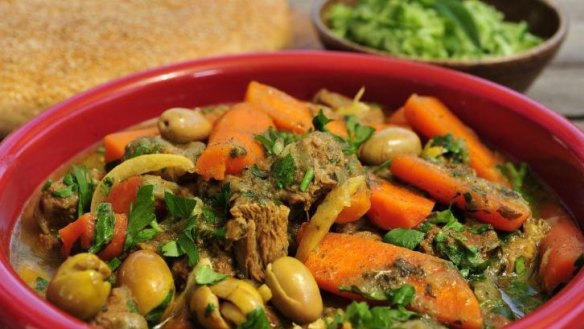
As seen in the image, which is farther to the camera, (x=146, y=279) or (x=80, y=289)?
(x=146, y=279)

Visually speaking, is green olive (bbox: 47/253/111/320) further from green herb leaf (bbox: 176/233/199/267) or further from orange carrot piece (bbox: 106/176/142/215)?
orange carrot piece (bbox: 106/176/142/215)

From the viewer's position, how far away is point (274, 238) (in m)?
1.92

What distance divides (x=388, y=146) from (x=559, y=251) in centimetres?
64

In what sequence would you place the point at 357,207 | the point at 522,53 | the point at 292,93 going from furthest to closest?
the point at 522,53 < the point at 292,93 < the point at 357,207

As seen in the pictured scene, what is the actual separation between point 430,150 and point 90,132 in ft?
4.14

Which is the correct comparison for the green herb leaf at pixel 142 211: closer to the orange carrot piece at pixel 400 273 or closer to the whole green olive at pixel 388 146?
the orange carrot piece at pixel 400 273

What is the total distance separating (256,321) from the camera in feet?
5.64

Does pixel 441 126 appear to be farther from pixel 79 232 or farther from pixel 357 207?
pixel 79 232

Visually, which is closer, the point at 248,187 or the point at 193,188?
the point at 248,187

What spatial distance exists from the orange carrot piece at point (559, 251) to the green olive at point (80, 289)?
124cm

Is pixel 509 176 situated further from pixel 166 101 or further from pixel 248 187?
pixel 166 101

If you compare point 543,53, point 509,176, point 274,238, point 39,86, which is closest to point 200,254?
point 274,238

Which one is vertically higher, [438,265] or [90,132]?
[438,265]

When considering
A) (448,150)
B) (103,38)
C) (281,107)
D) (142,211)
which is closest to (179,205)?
(142,211)
